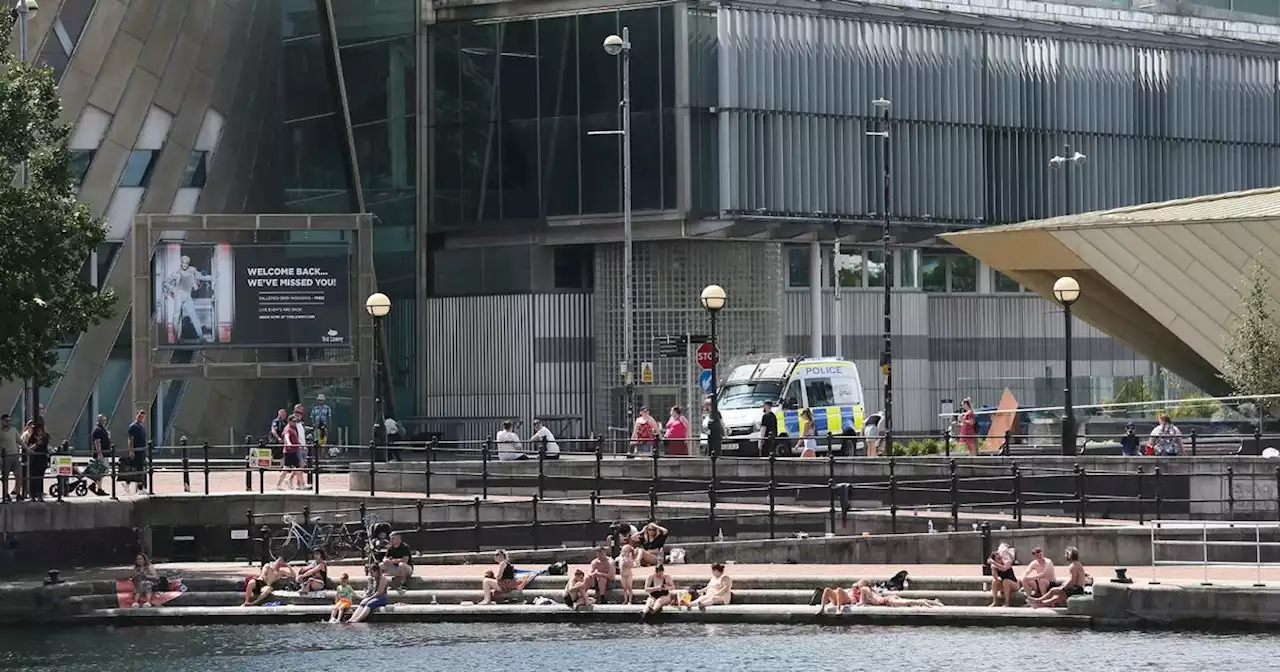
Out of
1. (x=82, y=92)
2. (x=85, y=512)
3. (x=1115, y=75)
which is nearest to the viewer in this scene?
(x=85, y=512)

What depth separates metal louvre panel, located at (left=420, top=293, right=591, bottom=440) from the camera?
6856cm

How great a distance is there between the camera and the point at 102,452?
42188 mm

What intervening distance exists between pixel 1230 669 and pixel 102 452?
816 inches

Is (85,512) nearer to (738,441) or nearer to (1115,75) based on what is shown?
(738,441)

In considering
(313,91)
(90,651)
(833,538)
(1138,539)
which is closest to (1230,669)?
(1138,539)

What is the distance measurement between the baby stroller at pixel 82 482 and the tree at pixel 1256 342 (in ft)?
76.6

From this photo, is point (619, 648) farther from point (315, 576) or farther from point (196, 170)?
point (196, 170)

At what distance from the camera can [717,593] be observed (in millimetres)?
34812

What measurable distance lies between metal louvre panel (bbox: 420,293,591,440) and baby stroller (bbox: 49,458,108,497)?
26.5m

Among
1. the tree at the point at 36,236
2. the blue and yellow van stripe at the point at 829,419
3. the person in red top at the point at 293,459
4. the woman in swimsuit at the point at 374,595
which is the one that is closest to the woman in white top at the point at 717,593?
the woman in swimsuit at the point at 374,595

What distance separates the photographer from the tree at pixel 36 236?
40.6m

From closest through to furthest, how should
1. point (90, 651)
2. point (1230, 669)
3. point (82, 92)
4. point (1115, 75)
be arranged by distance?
point (1230, 669), point (90, 651), point (82, 92), point (1115, 75)

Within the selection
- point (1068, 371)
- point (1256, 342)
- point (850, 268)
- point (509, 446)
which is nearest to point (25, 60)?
point (509, 446)

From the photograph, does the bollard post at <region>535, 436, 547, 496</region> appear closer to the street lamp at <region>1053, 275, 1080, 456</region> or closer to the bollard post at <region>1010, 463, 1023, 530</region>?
the bollard post at <region>1010, 463, 1023, 530</region>
